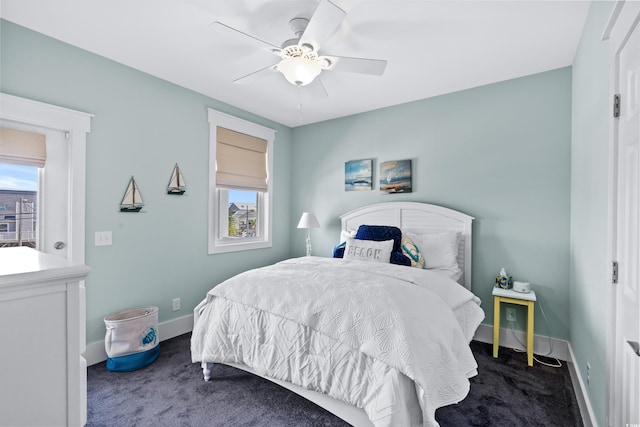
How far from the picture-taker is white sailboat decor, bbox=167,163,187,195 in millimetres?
3027

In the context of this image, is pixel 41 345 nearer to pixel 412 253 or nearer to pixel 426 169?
pixel 412 253

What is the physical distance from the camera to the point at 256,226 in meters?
4.14

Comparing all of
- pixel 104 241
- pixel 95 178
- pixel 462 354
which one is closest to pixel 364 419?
pixel 462 354

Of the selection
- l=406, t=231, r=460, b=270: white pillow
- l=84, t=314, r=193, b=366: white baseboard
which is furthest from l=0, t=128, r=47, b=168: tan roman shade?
l=406, t=231, r=460, b=270: white pillow

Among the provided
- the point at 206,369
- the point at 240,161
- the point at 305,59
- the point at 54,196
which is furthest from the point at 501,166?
the point at 54,196

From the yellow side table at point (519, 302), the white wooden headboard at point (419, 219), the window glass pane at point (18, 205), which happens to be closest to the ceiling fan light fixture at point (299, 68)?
the white wooden headboard at point (419, 219)

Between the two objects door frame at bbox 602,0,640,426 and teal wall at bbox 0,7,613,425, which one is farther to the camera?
teal wall at bbox 0,7,613,425

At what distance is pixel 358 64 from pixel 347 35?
0.90 feet

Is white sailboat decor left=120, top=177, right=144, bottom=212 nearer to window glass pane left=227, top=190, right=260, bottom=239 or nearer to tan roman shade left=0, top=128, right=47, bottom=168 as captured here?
tan roman shade left=0, top=128, right=47, bottom=168

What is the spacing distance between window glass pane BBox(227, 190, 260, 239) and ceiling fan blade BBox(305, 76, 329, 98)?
1.73 meters

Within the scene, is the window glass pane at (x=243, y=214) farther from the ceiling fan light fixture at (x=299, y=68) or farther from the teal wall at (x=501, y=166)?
the ceiling fan light fixture at (x=299, y=68)

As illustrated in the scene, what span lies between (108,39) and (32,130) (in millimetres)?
894

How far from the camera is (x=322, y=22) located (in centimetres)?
172

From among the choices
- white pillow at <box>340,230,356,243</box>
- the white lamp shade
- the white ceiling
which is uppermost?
the white ceiling
